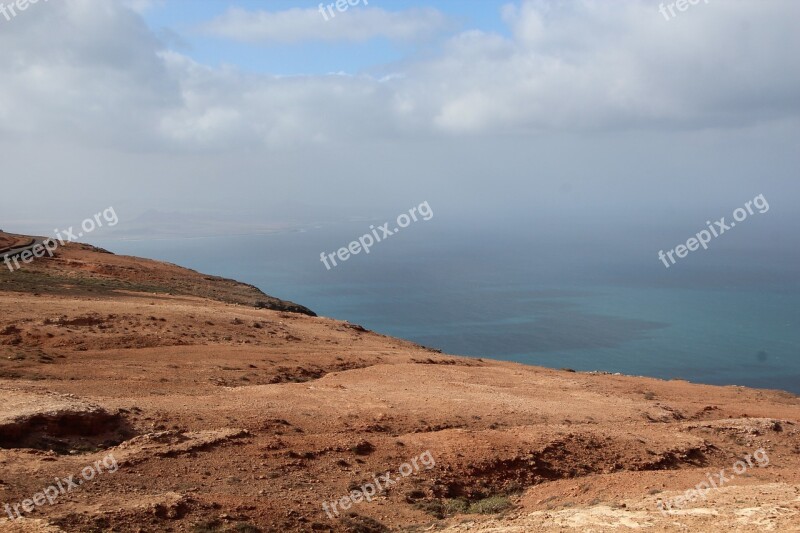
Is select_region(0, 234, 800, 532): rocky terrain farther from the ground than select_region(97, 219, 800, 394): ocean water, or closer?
closer

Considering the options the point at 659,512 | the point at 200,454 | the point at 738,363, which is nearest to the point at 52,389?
the point at 200,454

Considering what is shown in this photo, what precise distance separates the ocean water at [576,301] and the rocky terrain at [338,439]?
4417 cm

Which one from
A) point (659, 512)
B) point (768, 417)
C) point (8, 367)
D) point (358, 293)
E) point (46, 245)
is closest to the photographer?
point (659, 512)

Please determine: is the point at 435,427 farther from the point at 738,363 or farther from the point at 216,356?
the point at 738,363

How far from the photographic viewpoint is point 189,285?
129 feet

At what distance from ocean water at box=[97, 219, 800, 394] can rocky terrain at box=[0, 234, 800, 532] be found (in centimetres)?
4417

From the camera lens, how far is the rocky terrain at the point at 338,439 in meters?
10.3

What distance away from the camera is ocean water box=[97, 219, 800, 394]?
67.6 m

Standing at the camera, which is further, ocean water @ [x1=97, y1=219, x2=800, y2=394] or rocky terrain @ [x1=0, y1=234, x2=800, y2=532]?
ocean water @ [x1=97, y1=219, x2=800, y2=394]

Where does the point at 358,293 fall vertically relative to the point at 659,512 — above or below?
above

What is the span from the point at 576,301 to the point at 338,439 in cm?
9216

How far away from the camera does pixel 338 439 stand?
13.5 metres

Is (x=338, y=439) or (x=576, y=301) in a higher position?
(x=576, y=301)

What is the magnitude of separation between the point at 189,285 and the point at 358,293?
71.7m
